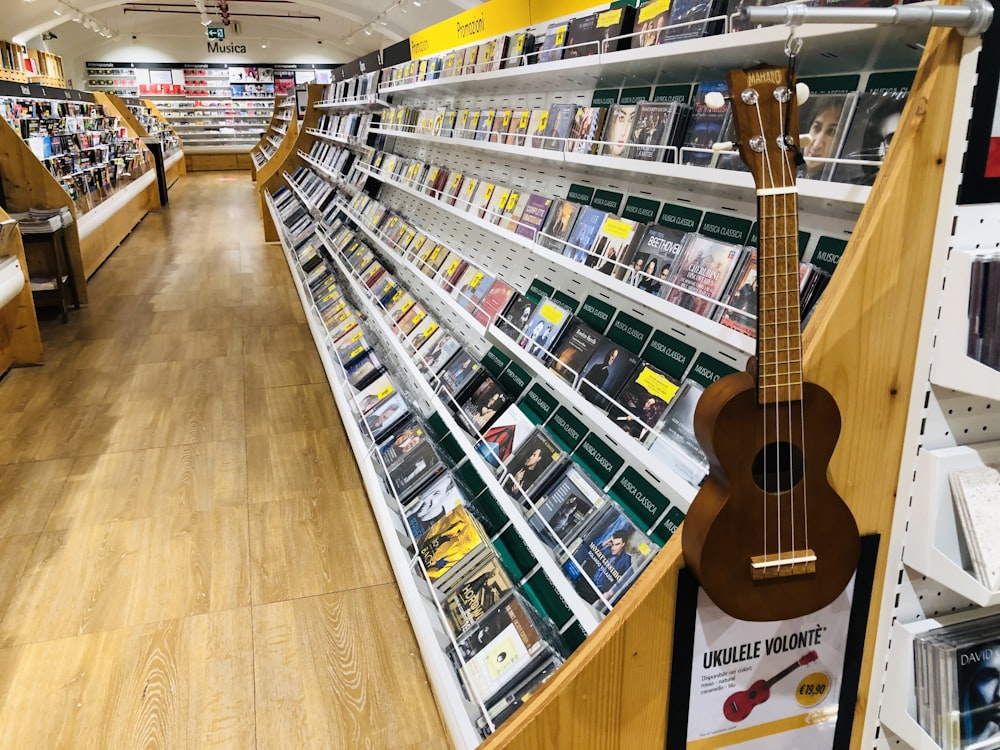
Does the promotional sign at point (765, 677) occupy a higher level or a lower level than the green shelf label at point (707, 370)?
lower

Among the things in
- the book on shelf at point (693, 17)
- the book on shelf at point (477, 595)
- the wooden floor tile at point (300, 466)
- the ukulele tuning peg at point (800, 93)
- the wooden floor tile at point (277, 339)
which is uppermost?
the book on shelf at point (693, 17)

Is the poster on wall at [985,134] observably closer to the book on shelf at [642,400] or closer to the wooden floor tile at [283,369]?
the book on shelf at [642,400]

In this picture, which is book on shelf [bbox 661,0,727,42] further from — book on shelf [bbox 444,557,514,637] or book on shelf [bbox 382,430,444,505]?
book on shelf [bbox 382,430,444,505]

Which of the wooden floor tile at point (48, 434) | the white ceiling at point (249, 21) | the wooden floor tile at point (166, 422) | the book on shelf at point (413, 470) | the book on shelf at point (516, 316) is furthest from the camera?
the white ceiling at point (249, 21)

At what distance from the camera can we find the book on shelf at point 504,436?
8.30 feet

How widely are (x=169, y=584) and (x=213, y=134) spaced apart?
2416 cm

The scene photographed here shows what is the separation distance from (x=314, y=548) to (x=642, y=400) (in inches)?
72.1

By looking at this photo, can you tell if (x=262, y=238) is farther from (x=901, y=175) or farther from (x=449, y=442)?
(x=901, y=175)

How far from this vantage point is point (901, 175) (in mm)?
983

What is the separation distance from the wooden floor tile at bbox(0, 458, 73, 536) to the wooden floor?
Answer: 10mm

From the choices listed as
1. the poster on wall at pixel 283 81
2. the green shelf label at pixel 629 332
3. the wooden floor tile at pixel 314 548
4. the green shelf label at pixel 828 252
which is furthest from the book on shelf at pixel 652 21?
the poster on wall at pixel 283 81

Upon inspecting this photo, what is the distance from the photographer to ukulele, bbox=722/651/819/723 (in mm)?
1191

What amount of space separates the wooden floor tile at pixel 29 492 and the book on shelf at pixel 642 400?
2.79 meters

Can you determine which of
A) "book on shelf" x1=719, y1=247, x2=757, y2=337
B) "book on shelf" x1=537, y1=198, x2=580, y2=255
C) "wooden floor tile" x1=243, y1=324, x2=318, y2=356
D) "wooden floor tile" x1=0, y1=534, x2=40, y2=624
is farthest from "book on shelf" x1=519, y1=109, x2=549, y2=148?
"wooden floor tile" x1=243, y1=324, x2=318, y2=356
